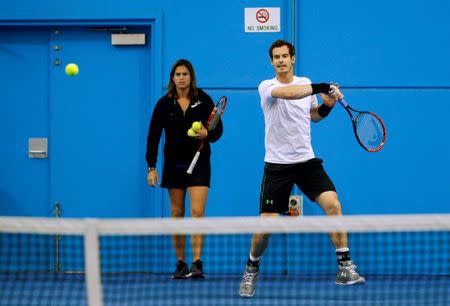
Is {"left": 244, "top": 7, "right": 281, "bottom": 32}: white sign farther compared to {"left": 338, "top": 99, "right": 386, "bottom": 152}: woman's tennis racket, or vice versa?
{"left": 244, "top": 7, "right": 281, "bottom": 32}: white sign

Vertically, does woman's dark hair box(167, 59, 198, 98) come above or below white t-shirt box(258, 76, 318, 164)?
above

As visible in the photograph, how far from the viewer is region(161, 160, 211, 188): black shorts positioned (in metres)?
6.85

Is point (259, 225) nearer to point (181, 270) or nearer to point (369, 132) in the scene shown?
point (369, 132)

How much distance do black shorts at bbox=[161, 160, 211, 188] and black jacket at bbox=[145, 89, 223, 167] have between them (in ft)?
0.12

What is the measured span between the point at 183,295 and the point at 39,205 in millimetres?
2313

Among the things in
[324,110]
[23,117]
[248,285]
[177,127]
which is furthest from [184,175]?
[23,117]

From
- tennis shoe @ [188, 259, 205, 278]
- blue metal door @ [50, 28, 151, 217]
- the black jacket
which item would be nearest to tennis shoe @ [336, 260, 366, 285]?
tennis shoe @ [188, 259, 205, 278]

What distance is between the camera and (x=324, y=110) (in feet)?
20.0

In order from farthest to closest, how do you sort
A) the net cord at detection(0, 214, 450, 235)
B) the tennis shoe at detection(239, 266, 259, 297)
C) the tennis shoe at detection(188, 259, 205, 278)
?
the tennis shoe at detection(188, 259, 205, 278) < the tennis shoe at detection(239, 266, 259, 297) < the net cord at detection(0, 214, 450, 235)

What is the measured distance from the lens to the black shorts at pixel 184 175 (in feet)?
22.5

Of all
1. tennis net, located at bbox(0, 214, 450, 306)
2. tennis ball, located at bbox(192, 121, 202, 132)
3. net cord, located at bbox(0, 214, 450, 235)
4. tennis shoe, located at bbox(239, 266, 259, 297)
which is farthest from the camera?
tennis ball, located at bbox(192, 121, 202, 132)

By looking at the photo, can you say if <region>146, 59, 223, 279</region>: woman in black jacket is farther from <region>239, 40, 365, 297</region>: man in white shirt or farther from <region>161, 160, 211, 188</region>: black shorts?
<region>239, 40, 365, 297</region>: man in white shirt

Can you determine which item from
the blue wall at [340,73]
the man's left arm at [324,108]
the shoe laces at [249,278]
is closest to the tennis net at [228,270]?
the shoe laces at [249,278]

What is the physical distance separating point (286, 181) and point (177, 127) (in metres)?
1.22
